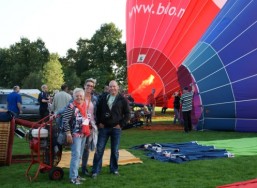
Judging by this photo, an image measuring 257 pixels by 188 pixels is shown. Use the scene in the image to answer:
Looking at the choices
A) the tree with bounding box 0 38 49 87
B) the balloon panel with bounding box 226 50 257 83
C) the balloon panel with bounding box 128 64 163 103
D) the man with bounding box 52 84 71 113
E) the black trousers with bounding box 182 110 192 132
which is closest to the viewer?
the man with bounding box 52 84 71 113

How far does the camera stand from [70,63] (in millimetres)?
57031

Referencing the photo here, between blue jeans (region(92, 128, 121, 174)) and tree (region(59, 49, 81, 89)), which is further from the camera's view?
tree (region(59, 49, 81, 89))

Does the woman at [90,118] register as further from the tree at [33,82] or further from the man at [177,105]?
the tree at [33,82]

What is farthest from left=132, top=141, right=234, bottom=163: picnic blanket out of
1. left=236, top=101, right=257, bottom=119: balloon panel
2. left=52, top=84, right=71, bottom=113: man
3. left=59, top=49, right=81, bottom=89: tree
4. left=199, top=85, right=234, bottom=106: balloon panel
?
left=59, top=49, right=81, bottom=89: tree

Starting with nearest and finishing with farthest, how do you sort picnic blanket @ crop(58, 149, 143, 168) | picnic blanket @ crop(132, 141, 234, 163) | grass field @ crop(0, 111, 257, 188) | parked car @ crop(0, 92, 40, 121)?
grass field @ crop(0, 111, 257, 188)
picnic blanket @ crop(58, 149, 143, 168)
picnic blanket @ crop(132, 141, 234, 163)
parked car @ crop(0, 92, 40, 121)

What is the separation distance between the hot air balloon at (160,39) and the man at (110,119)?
7049 mm

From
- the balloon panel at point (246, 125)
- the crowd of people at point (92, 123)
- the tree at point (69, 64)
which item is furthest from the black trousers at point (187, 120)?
the tree at point (69, 64)

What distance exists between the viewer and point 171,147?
7.32 meters

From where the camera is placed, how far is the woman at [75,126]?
4871mm

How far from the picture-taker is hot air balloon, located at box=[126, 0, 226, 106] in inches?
483

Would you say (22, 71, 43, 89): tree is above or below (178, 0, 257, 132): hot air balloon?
above

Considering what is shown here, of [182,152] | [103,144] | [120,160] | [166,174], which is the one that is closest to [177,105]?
A: [182,152]

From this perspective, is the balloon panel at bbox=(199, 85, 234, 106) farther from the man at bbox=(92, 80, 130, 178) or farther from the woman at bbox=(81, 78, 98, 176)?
the woman at bbox=(81, 78, 98, 176)

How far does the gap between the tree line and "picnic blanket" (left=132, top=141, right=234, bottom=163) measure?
36.6 metres
